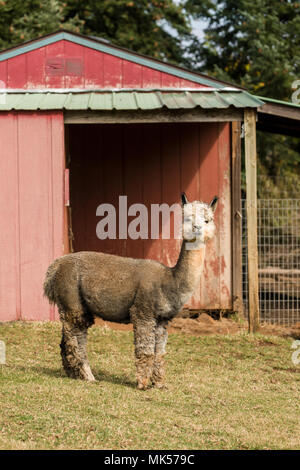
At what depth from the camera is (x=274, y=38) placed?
22000 millimetres

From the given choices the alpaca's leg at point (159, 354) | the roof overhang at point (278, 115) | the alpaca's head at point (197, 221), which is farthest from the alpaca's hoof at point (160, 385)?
the roof overhang at point (278, 115)

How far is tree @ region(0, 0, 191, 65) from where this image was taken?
930 inches

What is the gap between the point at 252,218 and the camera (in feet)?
34.6

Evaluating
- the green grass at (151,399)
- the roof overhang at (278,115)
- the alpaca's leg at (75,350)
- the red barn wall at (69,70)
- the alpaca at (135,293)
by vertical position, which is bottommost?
the green grass at (151,399)

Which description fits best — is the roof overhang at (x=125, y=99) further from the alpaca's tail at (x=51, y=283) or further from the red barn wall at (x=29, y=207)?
the alpaca's tail at (x=51, y=283)

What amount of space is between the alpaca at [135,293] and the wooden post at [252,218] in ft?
11.4

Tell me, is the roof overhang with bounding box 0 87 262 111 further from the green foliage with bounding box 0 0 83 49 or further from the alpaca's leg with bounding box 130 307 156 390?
the green foliage with bounding box 0 0 83 49

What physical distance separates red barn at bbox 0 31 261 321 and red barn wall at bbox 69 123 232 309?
0.06ft

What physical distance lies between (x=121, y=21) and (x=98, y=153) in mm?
13445

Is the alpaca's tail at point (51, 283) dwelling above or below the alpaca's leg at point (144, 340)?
above

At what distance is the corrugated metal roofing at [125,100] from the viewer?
10336mm

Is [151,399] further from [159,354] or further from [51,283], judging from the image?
[51,283]

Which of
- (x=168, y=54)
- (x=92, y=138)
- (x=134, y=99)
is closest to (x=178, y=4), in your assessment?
(x=168, y=54)

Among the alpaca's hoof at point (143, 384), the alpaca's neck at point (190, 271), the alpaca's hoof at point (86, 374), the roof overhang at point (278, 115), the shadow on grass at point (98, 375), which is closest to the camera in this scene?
the alpaca's neck at point (190, 271)
